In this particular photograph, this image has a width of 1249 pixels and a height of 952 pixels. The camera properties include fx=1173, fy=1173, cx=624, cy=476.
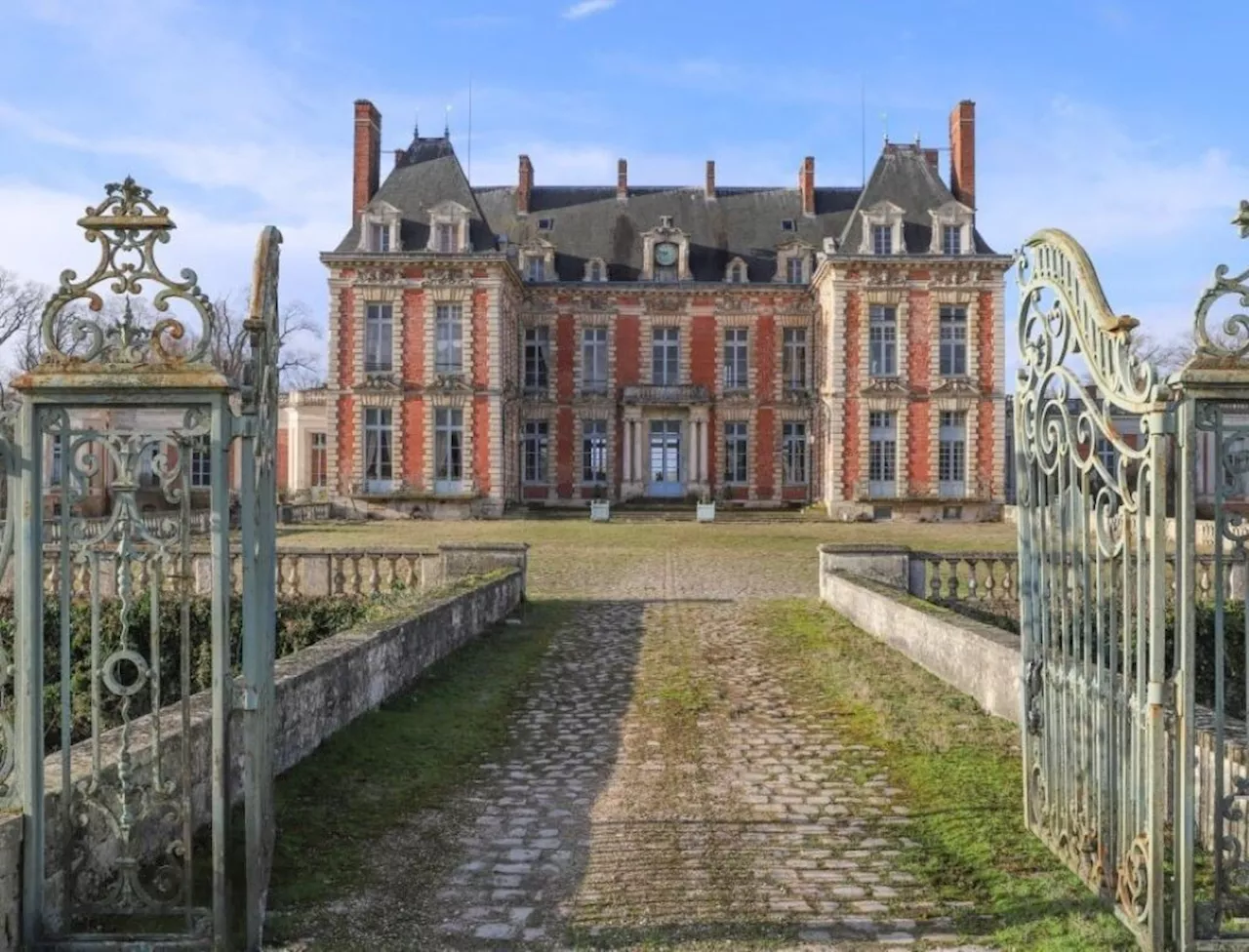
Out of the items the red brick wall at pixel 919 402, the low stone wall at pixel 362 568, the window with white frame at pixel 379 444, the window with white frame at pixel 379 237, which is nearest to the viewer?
the low stone wall at pixel 362 568

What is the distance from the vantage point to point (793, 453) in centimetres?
3491

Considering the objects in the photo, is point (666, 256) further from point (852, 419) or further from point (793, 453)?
point (852, 419)

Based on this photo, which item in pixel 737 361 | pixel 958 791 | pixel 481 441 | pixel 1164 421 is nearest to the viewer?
pixel 1164 421

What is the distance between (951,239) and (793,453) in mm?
7662

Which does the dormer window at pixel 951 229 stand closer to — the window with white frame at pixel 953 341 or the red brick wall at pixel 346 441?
the window with white frame at pixel 953 341

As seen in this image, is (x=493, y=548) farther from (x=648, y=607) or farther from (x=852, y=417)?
(x=852, y=417)

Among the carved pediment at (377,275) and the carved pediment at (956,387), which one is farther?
the carved pediment at (956,387)

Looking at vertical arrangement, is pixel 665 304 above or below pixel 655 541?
above

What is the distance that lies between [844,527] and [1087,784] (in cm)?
2334

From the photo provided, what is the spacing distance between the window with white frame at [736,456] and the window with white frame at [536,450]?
5.42 m

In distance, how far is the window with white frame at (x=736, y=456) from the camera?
3491 cm

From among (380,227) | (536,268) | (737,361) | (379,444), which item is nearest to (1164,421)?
(379,444)

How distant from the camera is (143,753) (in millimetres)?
4051

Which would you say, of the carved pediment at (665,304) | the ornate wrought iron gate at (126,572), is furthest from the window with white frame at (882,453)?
the ornate wrought iron gate at (126,572)
